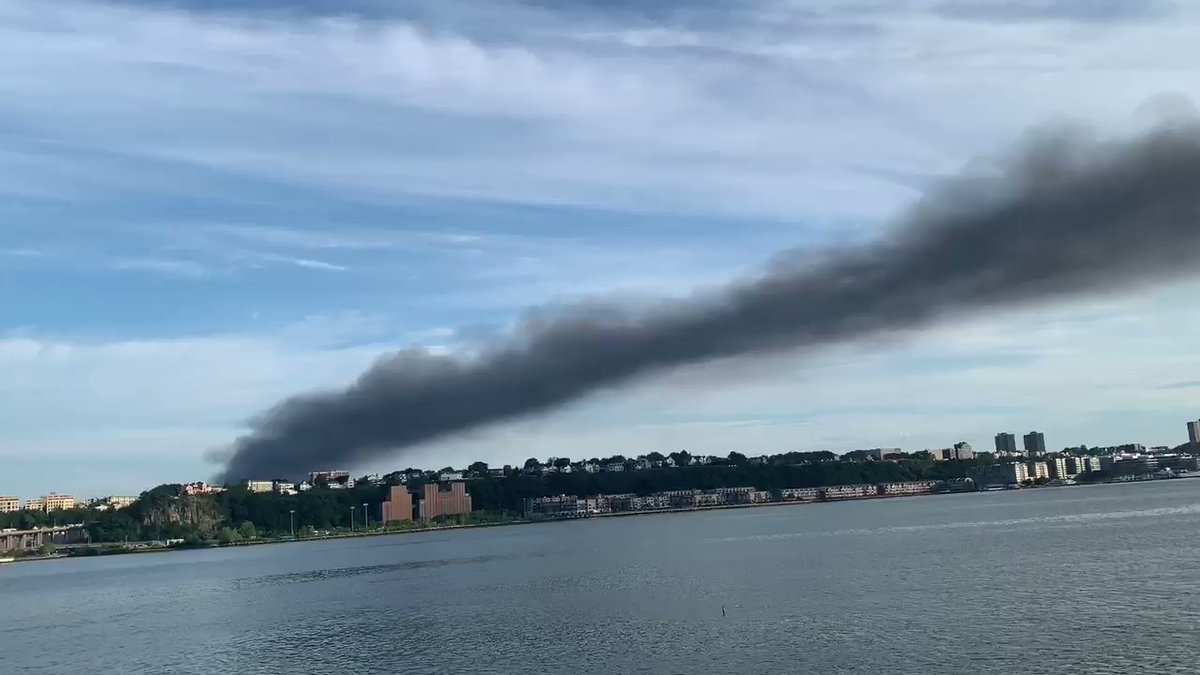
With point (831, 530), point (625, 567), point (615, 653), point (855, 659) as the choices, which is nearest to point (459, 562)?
point (625, 567)

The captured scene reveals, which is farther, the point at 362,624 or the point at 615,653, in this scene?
the point at 362,624

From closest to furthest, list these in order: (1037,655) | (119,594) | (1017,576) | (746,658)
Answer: (1037,655)
(746,658)
(1017,576)
(119,594)

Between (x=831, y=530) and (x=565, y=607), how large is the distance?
79011 millimetres

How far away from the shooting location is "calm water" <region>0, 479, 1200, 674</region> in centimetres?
4191

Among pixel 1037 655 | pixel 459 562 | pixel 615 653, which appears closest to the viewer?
pixel 1037 655

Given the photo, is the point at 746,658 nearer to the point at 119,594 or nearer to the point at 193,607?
the point at 193,607

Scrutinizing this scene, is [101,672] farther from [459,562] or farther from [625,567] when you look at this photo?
[459,562]

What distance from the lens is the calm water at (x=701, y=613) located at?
137 feet

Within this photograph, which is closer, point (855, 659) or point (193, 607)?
point (855, 659)

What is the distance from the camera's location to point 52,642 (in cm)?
6581

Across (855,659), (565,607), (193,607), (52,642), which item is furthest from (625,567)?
(855,659)

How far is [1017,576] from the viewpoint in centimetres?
6200

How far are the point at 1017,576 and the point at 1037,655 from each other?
25.0m

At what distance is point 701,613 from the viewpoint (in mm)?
56219
